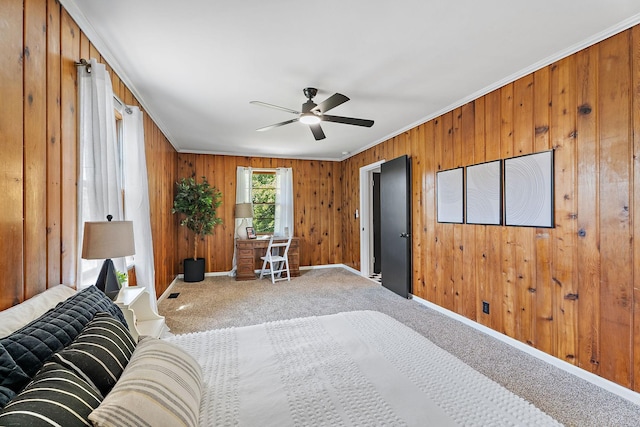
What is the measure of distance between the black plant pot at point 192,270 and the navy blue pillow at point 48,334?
4078mm

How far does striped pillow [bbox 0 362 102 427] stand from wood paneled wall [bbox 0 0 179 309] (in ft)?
2.67

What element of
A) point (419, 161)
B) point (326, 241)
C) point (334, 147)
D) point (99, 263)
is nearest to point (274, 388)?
point (99, 263)

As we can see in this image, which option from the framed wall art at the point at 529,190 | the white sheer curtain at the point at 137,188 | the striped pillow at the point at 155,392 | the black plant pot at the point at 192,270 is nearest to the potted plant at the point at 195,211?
the black plant pot at the point at 192,270

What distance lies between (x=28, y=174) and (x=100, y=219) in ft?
1.78

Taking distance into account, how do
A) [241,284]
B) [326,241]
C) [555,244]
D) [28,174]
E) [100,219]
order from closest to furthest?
[28,174]
[100,219]
[555,244]
[241,284]
[326,241]

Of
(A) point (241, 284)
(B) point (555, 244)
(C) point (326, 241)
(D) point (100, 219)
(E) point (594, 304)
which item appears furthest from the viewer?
(C) point (326, 241)

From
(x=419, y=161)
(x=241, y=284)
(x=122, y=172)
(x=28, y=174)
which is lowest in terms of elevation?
(x=241, y=284)

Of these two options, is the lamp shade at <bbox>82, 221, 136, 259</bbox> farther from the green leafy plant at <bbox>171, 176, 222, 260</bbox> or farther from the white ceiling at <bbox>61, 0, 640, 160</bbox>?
the green leafy plant at <bbox>171, 176, 222, 260</bbox>

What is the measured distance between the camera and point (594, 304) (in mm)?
2072

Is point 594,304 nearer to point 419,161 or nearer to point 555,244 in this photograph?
point 555,244

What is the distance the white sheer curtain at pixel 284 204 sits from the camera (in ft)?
19.7

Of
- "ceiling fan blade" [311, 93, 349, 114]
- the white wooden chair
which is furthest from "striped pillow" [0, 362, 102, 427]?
the white wooden chair

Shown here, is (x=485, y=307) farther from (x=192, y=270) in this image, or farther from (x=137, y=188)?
(x=192, y=270)

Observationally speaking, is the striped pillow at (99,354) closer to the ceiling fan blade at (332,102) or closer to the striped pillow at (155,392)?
the striped pillow at (155,392)
